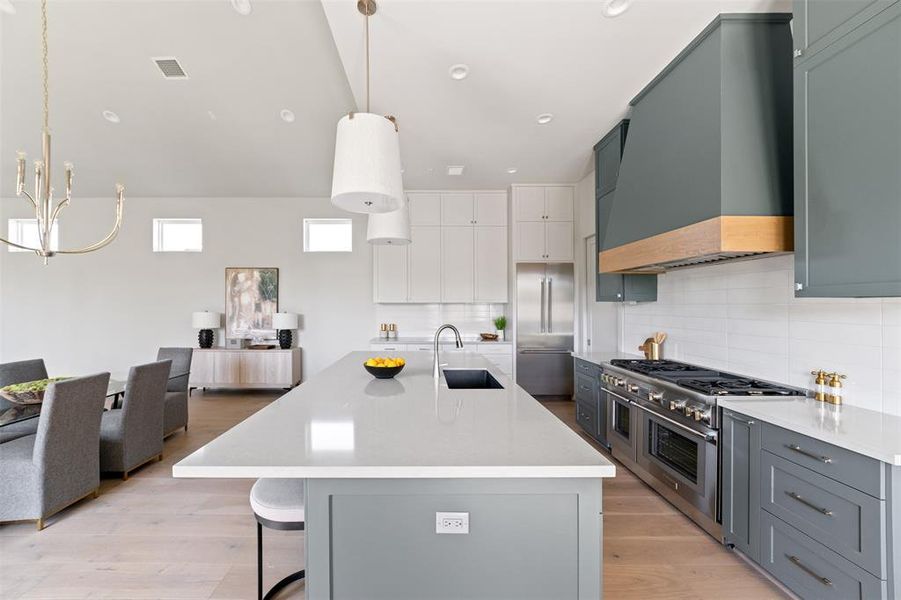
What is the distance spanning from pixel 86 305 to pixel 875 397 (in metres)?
8.77

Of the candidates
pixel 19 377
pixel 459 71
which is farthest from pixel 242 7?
pixel 19 377

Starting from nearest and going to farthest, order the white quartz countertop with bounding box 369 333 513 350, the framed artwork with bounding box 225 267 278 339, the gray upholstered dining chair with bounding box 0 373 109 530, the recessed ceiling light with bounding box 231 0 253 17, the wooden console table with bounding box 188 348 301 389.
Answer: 1. the gray upholstered dining chair with bounding box 0 373 109 530
2. the recessed ceiling light with bounding box 231 0 253 17
3. the white quartz countertop with bounding box 369 333 513 350
4. the wooden console table with bounding box 188 348 301 389
5. the framed artwork with bounding box 225 267 278 339

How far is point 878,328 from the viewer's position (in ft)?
6.39

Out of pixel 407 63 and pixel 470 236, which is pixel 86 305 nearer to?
pixel 470 236

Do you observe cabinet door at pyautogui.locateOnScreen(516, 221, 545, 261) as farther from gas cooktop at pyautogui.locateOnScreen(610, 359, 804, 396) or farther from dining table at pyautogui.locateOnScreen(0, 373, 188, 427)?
dining table at pyautogui.locateOnScreen(0, 373, 188, 427)

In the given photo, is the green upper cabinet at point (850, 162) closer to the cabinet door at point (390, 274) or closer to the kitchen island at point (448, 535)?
the kitchen island at point (448, 535)

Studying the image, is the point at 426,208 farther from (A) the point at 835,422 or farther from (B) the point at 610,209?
(A) the point at 835,422

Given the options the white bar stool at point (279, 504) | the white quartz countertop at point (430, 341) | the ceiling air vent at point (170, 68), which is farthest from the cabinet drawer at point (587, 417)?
the ceiling air vent at point (170, 68)

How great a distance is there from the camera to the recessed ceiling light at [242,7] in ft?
11.3

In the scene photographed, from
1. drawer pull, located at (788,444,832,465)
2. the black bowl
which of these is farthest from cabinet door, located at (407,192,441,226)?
drawer pull, located at (788,444,832,465)

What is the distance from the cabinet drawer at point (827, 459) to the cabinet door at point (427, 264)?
14.5 feet

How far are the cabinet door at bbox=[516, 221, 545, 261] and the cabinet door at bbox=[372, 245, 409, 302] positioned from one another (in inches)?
63.7

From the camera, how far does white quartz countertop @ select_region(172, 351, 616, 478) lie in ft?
4.00

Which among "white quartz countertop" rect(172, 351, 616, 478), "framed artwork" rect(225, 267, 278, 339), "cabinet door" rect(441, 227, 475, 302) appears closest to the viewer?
"white quartz countertop" rect(172, 351, 616, 478)
